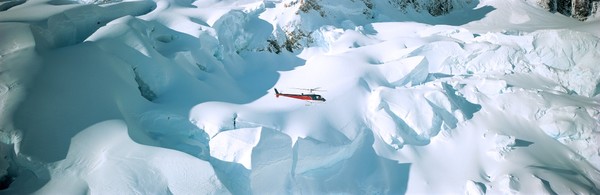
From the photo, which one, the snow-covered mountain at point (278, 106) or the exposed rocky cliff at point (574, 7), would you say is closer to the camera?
the snow-covered mountain at point (278, 106)

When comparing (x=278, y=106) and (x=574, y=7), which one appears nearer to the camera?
(x=278, y=106)

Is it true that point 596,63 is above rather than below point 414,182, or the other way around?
above

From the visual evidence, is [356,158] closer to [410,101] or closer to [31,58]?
[410,101]

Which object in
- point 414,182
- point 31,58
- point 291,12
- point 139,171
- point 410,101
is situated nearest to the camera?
point 139,171

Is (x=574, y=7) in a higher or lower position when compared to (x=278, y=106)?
lower

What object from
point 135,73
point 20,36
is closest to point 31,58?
point 20,36

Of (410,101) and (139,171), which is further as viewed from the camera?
(410,101)

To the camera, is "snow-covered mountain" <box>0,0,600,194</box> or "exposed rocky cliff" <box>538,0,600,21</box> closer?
"snow-covered mountain" <box>0,0,600,194</box>

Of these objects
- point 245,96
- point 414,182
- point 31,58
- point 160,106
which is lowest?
point 414,182
